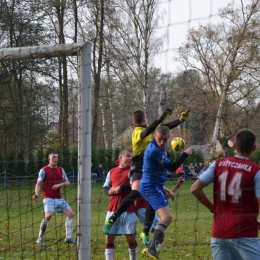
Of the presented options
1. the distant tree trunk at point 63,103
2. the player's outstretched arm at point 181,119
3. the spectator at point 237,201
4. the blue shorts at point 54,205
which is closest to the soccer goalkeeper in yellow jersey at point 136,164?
the player's outstretched arm at point 181,119

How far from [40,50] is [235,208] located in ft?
11.2

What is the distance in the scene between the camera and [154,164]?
748 centimetres

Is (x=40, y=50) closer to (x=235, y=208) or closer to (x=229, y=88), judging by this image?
(x=229, y=88)

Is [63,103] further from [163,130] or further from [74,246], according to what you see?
[74,246]

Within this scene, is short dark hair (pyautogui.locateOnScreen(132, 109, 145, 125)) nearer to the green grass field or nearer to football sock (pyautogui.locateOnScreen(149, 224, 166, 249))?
the green grass field

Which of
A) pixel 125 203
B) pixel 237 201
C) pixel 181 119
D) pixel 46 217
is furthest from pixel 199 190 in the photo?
pixel 46 217

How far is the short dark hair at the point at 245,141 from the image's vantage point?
17.1 feet

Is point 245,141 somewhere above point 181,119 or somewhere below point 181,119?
below

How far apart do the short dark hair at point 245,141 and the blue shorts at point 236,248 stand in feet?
2.28

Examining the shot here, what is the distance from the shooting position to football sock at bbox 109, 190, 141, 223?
318 inches

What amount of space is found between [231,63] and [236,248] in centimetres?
360

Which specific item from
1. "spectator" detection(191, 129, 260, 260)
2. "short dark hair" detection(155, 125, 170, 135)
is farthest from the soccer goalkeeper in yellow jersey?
"spectator" detection(191, 129, 260, 260)

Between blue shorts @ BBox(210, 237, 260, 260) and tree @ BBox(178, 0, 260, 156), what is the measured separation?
2.79 meters

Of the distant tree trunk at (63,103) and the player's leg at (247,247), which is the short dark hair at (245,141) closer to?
the player's leg at (247,247)
